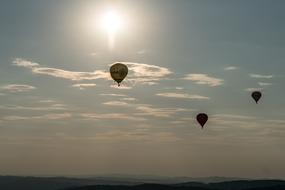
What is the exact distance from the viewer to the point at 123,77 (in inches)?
4934

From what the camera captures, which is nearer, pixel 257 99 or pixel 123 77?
pixel 123 77

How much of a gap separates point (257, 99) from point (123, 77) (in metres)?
42.4

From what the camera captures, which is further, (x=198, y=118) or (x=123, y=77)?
(x=198, y=118)

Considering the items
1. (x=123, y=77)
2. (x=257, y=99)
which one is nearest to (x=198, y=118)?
(x=257, y=99)

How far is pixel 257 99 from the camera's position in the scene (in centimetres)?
14812

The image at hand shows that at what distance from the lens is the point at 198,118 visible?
150 m

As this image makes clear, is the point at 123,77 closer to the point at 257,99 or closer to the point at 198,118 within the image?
the point at 198,118

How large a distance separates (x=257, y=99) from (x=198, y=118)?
1668cm

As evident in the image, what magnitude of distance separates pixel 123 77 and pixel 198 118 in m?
33.3
